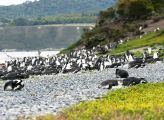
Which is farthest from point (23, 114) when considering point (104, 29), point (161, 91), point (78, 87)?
point (104, 29)

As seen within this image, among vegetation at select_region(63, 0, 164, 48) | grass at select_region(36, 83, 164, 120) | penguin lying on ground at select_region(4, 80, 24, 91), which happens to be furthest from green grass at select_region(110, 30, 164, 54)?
grass at select_region(36, 83, 164, 120)

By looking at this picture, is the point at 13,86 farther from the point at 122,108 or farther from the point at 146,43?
the point at 146,43

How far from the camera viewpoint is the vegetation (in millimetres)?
116750

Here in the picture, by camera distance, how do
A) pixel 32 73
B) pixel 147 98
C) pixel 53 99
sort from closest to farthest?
pixel 147 98
pixel 53 99
pixel 32 73

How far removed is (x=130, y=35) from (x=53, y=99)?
8369 centimetres

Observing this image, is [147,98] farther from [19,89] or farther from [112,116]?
[19,89]

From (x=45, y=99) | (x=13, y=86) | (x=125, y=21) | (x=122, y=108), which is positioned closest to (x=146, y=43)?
(x=125, y=21)

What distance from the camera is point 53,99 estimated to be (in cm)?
3052

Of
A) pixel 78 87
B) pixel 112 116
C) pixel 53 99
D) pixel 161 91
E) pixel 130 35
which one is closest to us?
pixel 112 116

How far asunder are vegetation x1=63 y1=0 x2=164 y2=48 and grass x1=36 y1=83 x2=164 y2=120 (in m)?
83.7

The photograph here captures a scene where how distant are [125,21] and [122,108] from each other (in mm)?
107091

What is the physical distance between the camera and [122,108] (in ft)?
74.4

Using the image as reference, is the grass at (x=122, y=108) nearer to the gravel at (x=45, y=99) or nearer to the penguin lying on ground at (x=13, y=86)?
the gravel at (x=45, y=99)

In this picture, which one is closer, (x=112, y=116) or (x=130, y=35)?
→ (x=112, y=116)
